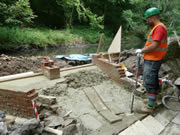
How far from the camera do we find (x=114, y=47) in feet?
17.0

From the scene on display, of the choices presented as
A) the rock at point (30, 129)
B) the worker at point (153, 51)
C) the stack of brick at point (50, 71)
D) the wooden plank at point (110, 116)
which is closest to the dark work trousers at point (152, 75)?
the worker at point (153, 51)

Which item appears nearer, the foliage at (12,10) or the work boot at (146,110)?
the work boot at (146,110)

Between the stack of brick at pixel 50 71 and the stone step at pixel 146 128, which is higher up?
the stack of brick at pixel 50 71

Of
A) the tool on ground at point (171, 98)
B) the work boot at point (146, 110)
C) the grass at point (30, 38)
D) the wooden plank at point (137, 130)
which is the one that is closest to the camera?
the wooden plank at point (137, 130)

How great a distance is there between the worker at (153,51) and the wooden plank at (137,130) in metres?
0.43

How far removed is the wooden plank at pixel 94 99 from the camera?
11.2 feet

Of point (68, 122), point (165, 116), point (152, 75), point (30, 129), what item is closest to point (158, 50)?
point (152, 75)

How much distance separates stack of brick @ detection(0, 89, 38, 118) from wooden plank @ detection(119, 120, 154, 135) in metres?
1.88

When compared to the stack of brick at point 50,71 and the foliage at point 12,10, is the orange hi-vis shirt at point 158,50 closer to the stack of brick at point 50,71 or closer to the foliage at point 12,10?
the stack of brick at point 50,71

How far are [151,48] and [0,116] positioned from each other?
3202 mm

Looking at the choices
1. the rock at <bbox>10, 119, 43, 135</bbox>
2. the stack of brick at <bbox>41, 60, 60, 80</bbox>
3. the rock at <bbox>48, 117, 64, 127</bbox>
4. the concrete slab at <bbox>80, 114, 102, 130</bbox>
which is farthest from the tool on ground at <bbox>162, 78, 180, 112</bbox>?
the stack of brick at <bbox>41, 60, 60, 80</bbox>

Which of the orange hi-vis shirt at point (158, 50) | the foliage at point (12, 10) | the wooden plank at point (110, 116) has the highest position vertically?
the foliage at point (12, 10)

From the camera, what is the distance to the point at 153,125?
Answer: 292cm

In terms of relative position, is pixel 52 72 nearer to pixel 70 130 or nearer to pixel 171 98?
pixel 70 130
